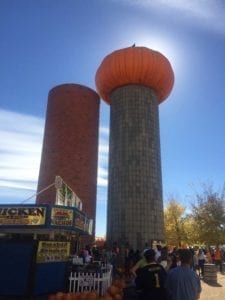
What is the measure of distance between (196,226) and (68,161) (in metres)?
16.0

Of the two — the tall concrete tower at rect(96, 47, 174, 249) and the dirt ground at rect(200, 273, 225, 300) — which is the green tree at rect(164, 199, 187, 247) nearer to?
the tall concrete tower at rect(96, 47, 174, 249)

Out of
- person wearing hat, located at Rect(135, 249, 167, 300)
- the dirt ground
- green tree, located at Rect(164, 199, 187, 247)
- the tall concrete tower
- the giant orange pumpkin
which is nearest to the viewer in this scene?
person wearing hat, located at Rect(135, 249, 167, 300)

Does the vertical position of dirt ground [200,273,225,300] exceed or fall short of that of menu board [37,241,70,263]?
it falls short

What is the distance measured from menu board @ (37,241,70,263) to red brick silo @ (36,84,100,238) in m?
15.4

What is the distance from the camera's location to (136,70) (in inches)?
1287

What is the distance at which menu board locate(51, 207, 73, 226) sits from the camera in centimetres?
1355

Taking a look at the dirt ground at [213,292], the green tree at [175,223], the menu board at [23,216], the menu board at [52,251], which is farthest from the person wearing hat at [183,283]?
the green tree at [175,223]

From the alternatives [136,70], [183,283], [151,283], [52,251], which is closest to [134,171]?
[136,70]

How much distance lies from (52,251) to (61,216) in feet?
5.86

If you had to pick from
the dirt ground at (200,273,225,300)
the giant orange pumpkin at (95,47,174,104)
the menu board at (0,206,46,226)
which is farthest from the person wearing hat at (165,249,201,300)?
the giant orange pumpkin at (95,47,174,104)

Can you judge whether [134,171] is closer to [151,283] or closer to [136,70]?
[136,70]

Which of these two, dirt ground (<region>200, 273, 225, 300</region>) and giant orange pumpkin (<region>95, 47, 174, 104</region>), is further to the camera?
giant orange pumpkin (<region>95, 47, 174, 104</region>)

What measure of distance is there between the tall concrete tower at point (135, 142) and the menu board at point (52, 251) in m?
15.7

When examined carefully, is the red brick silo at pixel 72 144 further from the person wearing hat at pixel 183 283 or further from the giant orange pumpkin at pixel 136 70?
the person wearing hat at pixel 183 283
